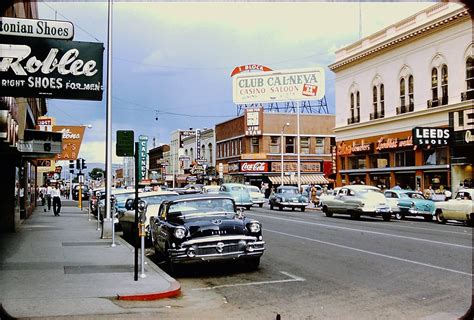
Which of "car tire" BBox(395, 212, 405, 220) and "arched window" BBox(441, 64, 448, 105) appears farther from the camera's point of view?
"arched window" BBox(441, 64, 448, 105)

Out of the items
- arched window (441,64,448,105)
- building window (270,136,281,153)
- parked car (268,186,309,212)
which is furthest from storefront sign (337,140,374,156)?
building window (270,136,281,153)

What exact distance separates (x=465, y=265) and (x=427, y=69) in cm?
2532

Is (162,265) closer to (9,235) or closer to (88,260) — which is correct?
(88,260)

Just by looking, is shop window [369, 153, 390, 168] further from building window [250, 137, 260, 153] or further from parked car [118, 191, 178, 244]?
building window [250, 137, 260, 153]

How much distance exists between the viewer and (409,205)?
Answer: 1121 inches

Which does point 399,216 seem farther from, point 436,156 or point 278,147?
point 278,147

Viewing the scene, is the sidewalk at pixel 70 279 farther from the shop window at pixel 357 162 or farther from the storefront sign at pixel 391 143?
the shop window at pixel 357 162

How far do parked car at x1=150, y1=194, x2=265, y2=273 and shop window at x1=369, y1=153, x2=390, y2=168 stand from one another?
29801 millimetres

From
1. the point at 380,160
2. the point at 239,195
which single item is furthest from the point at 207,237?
the point at 380,160

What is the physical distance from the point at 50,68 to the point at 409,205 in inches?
893

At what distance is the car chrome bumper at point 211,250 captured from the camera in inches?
437

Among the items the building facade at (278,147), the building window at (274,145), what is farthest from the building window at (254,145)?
the building window at (274,145)

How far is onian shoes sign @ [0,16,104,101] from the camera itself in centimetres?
915

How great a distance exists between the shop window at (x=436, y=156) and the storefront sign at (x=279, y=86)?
21490mm
